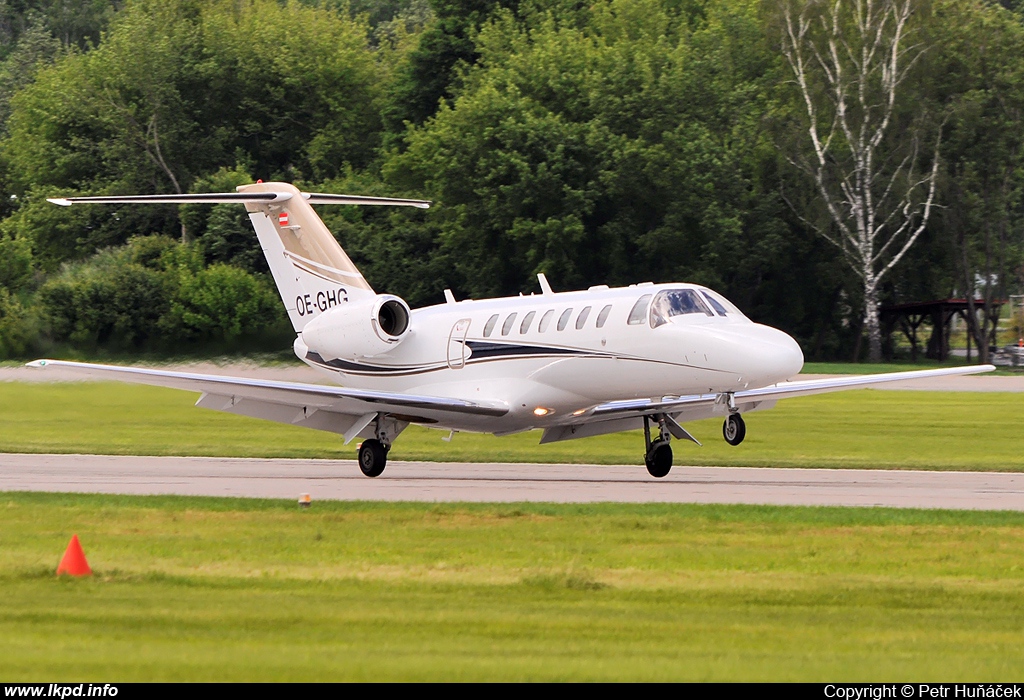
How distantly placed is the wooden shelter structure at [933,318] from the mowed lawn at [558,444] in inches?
646

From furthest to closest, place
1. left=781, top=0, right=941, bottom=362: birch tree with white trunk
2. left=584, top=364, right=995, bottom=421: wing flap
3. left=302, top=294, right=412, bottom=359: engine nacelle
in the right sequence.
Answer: left=781, top=0, right=941, bottom=362: birch tree with white trunk < left=302, top=294, right=412, bottom=359: engine nacelle < left=584, top=364, right=995, bottom=421: wing flap

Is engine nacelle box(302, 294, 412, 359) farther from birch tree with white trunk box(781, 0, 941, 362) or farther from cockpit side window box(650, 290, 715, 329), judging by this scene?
birch tree with white trunk box(781, 0, 941, 362)

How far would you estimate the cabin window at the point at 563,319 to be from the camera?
64.3ft

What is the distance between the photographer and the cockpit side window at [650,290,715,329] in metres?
18.4

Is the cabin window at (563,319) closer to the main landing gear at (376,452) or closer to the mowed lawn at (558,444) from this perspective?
the main landing gear at (376,452)

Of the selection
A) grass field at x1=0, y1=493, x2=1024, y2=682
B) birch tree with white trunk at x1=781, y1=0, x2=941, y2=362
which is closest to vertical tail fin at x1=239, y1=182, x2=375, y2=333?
grass field at x1=0, y1=493, x2=1024, y2=682

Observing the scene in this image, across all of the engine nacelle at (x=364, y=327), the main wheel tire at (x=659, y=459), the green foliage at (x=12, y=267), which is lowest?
the green foliage at (x=12, y=267)

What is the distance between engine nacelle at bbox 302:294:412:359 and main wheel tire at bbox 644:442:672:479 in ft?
14.8

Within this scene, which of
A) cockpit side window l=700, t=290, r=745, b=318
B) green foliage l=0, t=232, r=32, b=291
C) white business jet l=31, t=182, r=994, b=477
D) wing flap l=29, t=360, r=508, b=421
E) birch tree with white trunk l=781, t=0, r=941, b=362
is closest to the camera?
white business jet l=31, t=182, r=994, b=477

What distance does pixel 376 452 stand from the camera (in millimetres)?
20406

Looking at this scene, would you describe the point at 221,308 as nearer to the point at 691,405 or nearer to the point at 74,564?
the point at 691,405

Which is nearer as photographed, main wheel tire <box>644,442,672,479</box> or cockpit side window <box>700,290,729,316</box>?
cockpit side window <box>700,290,729,316</box>

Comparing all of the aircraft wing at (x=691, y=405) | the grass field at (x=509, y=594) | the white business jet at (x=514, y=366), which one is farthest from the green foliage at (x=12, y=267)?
the grass field at (x=509, y=594)

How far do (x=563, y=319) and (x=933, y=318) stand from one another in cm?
3424
